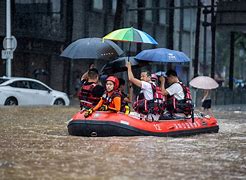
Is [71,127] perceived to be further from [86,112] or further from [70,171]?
[70,171]

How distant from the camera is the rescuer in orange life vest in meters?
13.1

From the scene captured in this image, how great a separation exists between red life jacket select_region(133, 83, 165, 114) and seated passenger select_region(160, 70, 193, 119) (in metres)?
0.63

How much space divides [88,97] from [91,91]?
0.21 m

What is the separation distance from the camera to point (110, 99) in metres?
13.2

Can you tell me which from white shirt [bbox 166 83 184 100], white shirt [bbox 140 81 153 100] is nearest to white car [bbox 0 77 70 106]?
white shirt [bbox 166 83 184 100]

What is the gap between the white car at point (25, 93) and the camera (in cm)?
2541

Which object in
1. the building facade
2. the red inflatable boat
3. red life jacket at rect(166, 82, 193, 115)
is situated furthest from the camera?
the building facade

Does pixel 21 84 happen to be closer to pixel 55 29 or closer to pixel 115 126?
pixel 55 29

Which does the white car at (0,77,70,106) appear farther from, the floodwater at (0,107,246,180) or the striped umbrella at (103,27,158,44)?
the striped umbrella at (103,27,158,44)

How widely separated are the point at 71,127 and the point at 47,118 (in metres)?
6.14

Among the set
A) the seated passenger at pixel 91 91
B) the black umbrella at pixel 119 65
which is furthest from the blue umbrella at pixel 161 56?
the seated passenger at pixel 91 91

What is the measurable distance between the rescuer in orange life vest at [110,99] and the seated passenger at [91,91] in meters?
0.41

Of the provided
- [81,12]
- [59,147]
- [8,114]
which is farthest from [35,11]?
[59,147]

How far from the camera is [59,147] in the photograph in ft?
37.8
